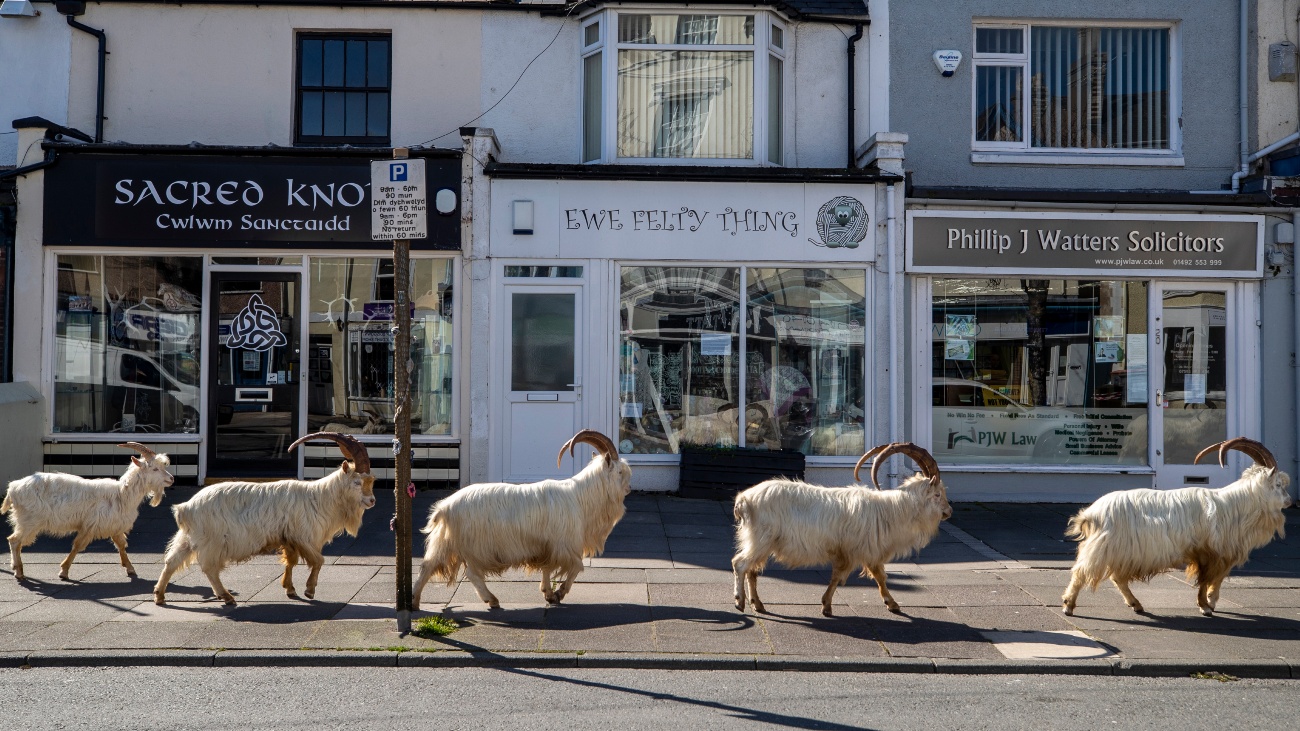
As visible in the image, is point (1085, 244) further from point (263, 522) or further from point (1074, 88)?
point (263, 522)

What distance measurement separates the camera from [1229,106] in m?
12.7

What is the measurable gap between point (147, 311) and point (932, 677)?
34.6 feet

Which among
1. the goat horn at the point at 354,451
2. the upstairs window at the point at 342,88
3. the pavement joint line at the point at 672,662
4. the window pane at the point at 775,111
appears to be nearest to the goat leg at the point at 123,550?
the goat horn at the point at 354,451

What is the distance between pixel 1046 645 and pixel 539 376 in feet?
23.2

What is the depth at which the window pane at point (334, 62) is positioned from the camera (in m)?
12.8

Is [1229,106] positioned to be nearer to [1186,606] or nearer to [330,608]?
[1186,606]

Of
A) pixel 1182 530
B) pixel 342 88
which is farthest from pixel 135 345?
pixel 1182 530

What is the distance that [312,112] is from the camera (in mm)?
12852

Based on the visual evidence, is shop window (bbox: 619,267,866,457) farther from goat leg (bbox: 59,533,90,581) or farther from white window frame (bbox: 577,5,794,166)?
goat leg (bbox: 59,533,90,581)

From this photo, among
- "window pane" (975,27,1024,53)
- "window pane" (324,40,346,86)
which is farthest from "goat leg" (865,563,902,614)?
"window pane" (324,40,346,86)

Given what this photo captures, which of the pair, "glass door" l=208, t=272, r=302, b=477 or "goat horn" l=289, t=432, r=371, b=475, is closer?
"goat horn" l=289, t=432, r=371, b=475

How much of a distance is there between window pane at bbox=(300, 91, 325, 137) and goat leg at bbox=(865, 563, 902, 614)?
372 inches

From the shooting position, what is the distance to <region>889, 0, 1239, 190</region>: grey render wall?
12641mm

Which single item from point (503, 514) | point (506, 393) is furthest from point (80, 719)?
point (506, 393)
